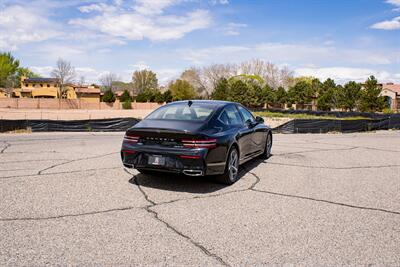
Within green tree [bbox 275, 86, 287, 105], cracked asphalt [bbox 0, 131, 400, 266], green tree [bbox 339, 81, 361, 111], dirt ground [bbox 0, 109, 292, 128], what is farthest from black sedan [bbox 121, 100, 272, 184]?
green tree [bbox 275, 86, 287, 105]

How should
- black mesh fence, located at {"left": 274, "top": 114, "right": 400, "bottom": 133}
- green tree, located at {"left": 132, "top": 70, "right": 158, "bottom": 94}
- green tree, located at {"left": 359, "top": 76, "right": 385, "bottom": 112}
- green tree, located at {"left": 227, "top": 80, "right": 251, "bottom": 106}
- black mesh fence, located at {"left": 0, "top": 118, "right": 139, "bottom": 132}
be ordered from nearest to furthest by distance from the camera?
1. black mesh fence, located at {"left": 0, "top": 118, "right": 139, "bottom": 132}
2. black mesh fence, located at {"left": 274, "top": 114, "right": 400, "bottom": 133}
3. green tree, located at {"left": 359, "top": 76, "right": 385, "bottom": 112}
4. green tree, located at {"left": 227, "top": 80, "right": 251, "bottom": 106}
5. green tree, located at {"left": 132, "top": 70, "right": 158, "bottom": 94}

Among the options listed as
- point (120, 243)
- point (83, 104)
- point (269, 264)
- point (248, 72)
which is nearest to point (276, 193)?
point (269, 264)

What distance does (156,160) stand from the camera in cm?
546

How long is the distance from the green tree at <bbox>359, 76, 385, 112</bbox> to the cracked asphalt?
48611 millimetres

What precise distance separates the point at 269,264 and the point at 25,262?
2.20m

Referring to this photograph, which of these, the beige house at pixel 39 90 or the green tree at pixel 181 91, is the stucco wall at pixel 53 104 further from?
the beige house at pixel 39 90

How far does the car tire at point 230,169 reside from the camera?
5973mm

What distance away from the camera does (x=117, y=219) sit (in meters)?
4.28

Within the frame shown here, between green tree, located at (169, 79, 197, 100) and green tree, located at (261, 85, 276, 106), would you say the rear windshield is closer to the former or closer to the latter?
green tree, located at (261, 85, 276, 106)

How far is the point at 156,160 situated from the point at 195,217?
1.38 meters

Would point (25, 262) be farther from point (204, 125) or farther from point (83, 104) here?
point (83, 104)

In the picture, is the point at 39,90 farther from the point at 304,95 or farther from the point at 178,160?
the point at 178,160

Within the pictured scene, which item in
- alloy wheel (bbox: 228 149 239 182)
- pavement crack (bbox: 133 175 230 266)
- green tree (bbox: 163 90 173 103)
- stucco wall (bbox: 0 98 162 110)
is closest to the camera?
pavement crack (bbox: 133 175 230 266)

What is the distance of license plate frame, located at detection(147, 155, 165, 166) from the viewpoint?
5.41 meters
